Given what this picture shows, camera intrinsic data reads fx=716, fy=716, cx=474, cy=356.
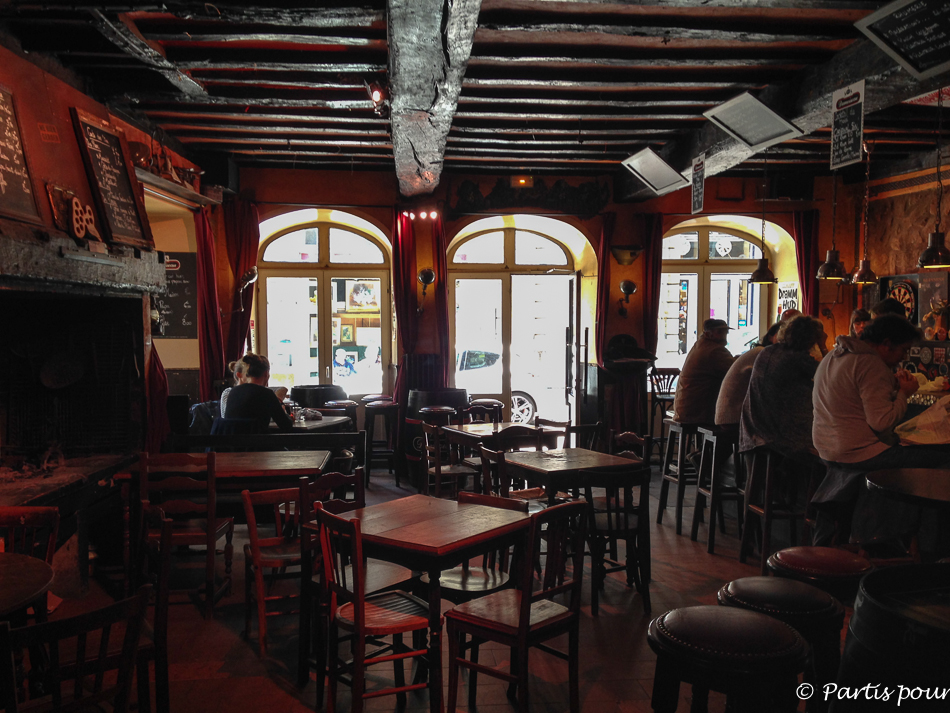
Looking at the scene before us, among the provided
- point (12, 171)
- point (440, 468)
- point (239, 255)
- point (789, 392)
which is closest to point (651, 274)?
point (789, 392)

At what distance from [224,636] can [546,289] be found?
6.75m

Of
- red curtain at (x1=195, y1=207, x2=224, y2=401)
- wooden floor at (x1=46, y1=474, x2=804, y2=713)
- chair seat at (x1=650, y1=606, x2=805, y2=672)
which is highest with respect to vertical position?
red curtain at (x1=195, y1=207, x2=224, y2=401)

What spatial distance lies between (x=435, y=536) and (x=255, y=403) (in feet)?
9.83

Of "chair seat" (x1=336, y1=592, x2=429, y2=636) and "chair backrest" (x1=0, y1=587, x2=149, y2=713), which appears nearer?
"chair backrest" (x1=0, y1=587, x2=149, y2=713)

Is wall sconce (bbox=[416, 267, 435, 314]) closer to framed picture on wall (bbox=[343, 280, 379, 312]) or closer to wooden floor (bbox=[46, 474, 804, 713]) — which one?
framed picture on wall (bbox=[343, 280, 379, 312])

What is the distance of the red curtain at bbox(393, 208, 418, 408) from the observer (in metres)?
8.23

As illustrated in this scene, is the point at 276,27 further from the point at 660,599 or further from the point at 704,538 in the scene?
the point at 704,538

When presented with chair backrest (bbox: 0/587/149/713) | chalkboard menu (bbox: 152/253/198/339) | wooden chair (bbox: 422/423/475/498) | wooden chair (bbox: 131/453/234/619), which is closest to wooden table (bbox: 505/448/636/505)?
wooden chair (bbox: 422/423/475/498)

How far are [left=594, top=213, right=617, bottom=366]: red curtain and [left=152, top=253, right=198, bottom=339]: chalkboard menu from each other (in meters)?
4.57

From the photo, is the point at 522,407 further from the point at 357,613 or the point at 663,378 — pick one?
the point at 357,613

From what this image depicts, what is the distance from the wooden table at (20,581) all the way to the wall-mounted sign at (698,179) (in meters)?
5.39

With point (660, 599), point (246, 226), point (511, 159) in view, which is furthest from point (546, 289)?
point (660, 599)

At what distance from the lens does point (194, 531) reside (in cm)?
410

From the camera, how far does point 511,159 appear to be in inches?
302
